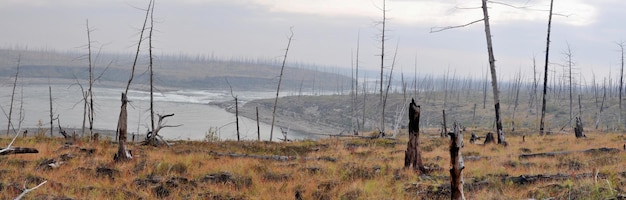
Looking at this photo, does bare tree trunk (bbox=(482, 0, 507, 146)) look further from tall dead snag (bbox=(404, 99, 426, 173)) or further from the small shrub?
the small shrub

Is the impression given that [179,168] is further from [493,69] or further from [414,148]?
[493,69]

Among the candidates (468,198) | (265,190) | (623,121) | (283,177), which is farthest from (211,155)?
(623,121)

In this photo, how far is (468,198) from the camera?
27.8 feet

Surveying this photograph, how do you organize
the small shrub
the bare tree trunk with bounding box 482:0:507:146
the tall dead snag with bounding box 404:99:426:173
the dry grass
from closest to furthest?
A: the dry grass, the small shrub, the tall dead snag with bounding box 404:99:426:173, the bare tree trunk with bounding box 482:0:507:146

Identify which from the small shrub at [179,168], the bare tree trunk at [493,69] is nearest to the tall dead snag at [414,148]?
the small shrub at [179,168]

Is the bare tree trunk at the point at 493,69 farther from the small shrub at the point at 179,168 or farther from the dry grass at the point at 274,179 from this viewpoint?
the small shrub at the point at 179,168

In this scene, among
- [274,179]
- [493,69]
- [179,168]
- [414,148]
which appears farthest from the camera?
[493,69]

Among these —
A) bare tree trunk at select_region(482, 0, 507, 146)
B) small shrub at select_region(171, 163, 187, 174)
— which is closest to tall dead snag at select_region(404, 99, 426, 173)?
small shrub at select_region(171, 163, 187, 174)

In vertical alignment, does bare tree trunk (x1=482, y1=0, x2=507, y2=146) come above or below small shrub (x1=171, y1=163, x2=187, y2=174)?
above

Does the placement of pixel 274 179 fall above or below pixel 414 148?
below

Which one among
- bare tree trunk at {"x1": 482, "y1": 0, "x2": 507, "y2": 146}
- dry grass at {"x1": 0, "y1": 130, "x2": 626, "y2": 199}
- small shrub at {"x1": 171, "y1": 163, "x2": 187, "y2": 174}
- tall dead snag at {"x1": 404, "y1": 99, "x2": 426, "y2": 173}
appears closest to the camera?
dry grass at {"x1": 0, "y1": 130, "x2": 626, "y2": 199}

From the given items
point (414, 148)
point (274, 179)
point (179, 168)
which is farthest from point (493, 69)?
point (179, 168)

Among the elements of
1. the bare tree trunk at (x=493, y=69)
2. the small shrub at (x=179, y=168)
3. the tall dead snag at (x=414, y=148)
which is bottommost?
the small shrub at (x=179, y=168)

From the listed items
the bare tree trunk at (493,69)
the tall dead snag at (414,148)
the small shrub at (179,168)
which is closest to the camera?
the small shrub at (179,168)
